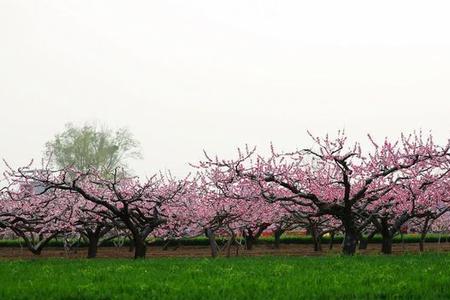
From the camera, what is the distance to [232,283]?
1197 cm

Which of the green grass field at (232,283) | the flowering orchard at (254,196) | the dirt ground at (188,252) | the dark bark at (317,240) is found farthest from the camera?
the dark bark at (317,240)

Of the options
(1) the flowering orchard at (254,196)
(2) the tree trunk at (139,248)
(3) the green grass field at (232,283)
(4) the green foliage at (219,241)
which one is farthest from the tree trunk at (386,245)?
(4) the green foliage at (219,241)

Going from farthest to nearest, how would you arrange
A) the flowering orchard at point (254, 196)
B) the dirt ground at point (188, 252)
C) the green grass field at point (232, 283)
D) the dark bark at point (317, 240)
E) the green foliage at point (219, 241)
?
the green foliage at point (219, 241), the dark bark at point (317, 240), the dirt ground at point (188, 252), the flowering orchard at point (254, 196), the green grass field at point (232, 283)

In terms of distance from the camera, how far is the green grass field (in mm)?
10617

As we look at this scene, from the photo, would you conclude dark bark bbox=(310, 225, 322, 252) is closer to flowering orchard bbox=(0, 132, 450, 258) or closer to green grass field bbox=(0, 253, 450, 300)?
flowering orchard bbox=(0, 132, 450, 258)

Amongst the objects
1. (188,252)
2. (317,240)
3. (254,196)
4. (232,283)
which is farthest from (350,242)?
(188,252)

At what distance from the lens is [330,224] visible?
39094mm

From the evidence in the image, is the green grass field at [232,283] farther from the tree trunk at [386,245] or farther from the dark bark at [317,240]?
the dark bark at [317,240]

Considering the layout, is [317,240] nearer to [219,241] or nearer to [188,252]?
[188,252]

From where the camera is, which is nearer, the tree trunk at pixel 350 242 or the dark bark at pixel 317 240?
the tree trunk at pixel 350 242

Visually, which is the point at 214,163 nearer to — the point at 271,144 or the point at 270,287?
the point at 271,144

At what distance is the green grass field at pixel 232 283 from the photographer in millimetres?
10617

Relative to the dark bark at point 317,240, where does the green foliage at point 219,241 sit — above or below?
below

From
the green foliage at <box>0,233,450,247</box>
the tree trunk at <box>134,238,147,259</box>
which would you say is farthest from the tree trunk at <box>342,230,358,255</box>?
the green foliage at <box>0,233,450,247</box>
